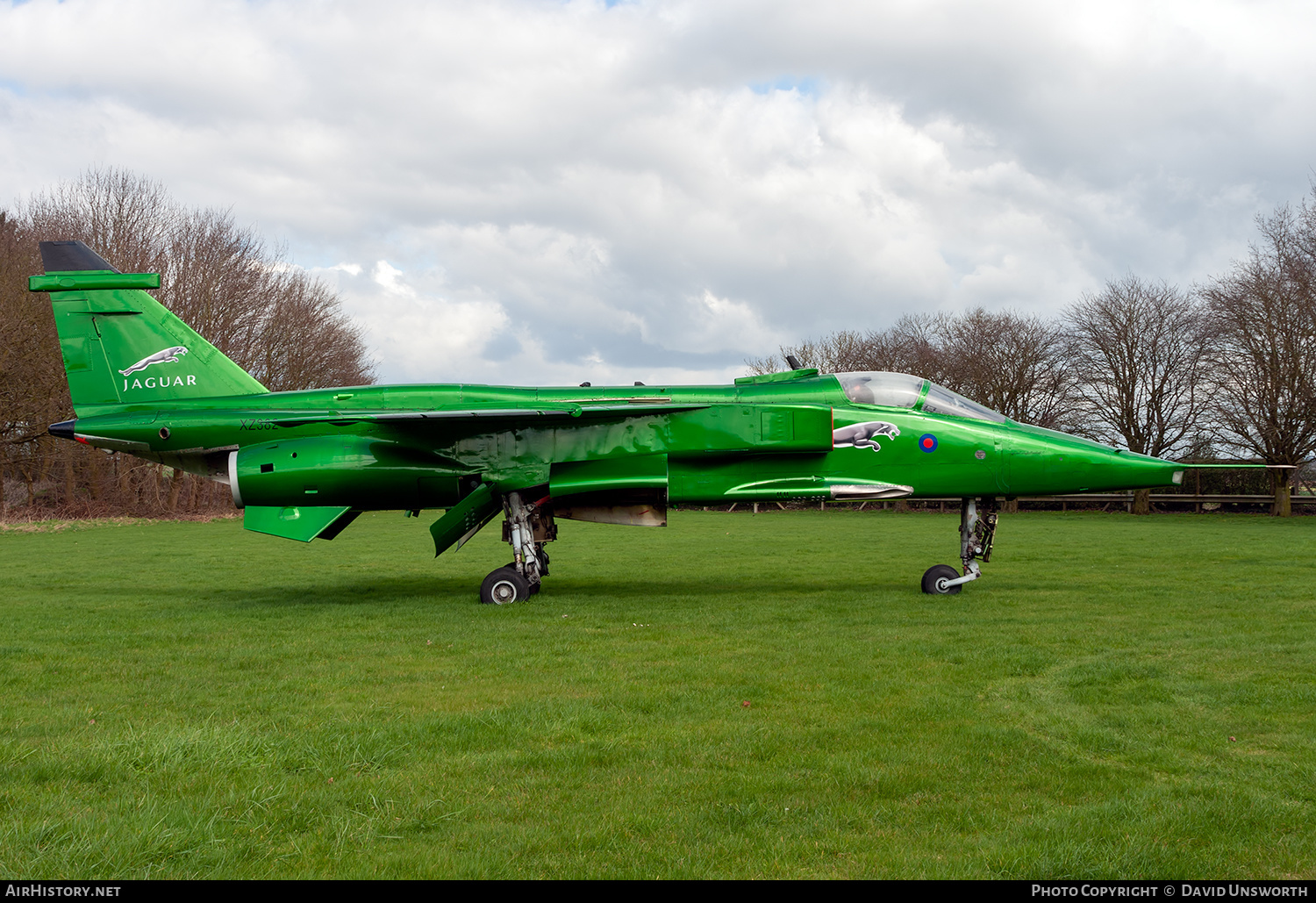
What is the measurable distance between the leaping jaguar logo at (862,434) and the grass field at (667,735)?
1982mm

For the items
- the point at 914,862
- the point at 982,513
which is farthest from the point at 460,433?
the point at 914,862

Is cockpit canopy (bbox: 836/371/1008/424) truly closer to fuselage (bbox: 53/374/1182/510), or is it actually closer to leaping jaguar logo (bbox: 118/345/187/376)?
fuselage (bbox: 53/374/1182/510)

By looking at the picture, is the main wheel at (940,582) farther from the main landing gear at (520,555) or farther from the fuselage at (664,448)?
the main landing gear at (520,555)

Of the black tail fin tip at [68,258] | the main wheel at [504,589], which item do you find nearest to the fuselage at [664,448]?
the main wheel at [504,589]

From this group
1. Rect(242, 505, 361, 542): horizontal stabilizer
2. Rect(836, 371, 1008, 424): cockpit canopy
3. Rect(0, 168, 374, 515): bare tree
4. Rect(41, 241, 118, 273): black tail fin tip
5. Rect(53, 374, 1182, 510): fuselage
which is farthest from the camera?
Rect(0, 168, 374, 515): bare tree

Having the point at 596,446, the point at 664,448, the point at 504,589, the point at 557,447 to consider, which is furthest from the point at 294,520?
the point at 664,448

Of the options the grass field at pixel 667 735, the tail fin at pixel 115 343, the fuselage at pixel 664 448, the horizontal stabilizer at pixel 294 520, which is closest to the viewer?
the grass field at pixel 667 735

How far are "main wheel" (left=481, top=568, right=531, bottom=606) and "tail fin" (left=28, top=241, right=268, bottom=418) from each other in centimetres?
437

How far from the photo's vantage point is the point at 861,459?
1230cm

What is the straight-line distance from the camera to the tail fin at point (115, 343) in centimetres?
1312

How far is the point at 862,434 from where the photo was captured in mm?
12312

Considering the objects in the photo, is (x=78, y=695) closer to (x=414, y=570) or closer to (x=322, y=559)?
(x=414, y=570)

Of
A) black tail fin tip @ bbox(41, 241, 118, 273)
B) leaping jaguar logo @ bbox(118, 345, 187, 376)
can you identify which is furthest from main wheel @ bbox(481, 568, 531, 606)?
black tail fin tip @ bbox(41, 241, 118, 273)

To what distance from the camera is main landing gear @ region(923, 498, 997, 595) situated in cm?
1239
